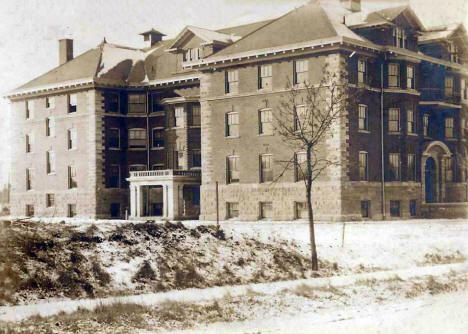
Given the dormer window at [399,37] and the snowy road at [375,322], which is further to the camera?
the dormer window at [399,37]

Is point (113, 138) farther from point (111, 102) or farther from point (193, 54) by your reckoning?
point (193, 54)

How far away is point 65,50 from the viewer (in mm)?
57688

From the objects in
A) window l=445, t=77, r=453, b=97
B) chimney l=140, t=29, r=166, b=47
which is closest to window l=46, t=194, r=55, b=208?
chimney l=140, t=29, r=166, b=47

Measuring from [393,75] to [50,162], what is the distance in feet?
86.9

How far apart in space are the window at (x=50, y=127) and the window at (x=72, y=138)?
5.11 ft

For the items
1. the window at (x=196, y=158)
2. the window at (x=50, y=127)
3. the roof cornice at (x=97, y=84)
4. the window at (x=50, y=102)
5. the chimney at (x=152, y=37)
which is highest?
the chimney at (x=152, y=37)

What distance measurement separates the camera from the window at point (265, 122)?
4347 cm

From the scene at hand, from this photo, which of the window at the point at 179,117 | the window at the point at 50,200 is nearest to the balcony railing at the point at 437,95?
the window at the point at 179,117

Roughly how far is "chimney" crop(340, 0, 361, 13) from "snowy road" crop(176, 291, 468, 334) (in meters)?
28.9

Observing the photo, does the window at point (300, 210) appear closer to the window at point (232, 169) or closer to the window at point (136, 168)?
the window at point (232, 169)

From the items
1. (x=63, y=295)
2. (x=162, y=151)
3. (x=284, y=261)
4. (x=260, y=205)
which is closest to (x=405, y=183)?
(x=260, y=205)

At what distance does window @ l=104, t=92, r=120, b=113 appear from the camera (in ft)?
176

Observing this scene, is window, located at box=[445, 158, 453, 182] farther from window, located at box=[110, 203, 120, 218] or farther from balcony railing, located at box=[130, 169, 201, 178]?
window, located at box=[110, 203, 120, 218]

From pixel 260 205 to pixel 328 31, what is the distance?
10913mm
